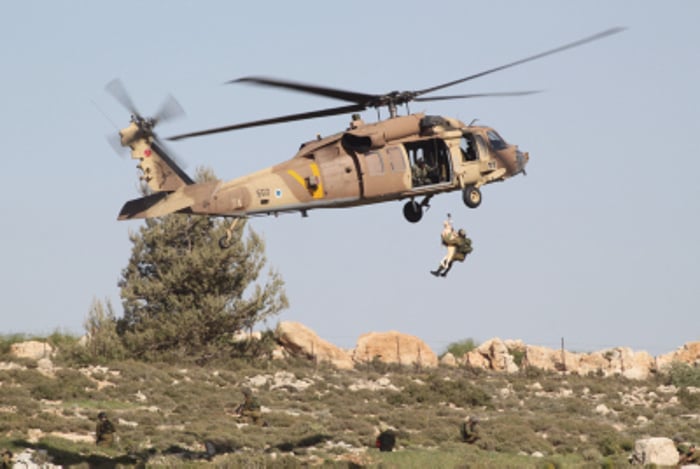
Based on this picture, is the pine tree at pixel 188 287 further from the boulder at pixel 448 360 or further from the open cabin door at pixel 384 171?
the open cabin door at pixel 384 171

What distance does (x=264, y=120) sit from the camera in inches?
1094

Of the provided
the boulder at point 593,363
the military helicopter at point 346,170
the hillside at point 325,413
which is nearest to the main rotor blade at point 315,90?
the military helicopter at point 346,170

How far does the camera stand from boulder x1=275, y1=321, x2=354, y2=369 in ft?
202

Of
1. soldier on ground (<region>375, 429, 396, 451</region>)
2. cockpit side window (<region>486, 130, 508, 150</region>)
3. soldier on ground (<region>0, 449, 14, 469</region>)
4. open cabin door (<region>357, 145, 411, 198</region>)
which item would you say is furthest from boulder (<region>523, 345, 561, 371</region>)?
soldier on ground (<region>0, 449, 14, 469</region>)

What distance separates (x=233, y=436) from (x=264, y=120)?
13.4m

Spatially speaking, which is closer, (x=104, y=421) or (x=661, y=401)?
(x=104, y=421)

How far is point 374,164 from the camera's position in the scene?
30.0 m

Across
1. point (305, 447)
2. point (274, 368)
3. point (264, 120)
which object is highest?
point (264, 120)

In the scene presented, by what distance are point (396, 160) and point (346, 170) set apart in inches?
54.7

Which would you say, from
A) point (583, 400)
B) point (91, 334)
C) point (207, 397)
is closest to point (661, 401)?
point (583, 400)

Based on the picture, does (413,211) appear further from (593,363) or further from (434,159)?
(593,363)

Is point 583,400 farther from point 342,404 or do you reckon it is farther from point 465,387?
point 342,404

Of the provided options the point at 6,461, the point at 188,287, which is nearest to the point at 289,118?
the point at 6,461

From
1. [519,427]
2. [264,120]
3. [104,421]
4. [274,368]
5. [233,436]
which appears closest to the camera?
[264,120]
